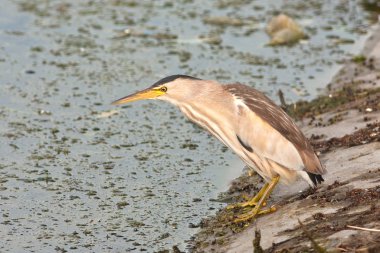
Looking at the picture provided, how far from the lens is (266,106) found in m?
5.59

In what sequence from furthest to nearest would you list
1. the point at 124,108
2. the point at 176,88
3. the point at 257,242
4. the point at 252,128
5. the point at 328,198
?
1. the point at 124,108
2. the point at 176,88
3. the point at 252,128
4. the point at 328,198
5. the point at 257,242

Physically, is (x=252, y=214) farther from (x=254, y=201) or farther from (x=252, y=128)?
(x=252, y=128)

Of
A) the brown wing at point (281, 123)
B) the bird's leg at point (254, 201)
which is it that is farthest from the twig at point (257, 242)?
the bird's leg at point (254, 201)

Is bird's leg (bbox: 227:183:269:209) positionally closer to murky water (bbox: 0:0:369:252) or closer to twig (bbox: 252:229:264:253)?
murky water (bbox: 0:0:369:252)

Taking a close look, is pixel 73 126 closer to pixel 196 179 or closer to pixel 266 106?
pixel 196 179

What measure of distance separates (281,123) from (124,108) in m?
2.72

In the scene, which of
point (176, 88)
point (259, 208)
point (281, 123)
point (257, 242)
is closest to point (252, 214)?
point (259, 208)

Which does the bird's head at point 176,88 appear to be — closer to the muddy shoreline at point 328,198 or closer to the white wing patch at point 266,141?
the white wing patch at point 266,141

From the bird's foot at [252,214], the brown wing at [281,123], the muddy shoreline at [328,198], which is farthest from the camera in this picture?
the bird's foot at [252,214]

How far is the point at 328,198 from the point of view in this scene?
525cm

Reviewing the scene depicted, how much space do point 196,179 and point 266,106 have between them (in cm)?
118

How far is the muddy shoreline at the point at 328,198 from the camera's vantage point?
4.59 m

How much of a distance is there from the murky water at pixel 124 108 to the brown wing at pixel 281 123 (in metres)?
0.83

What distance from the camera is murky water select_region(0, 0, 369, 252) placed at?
19.0 feet
